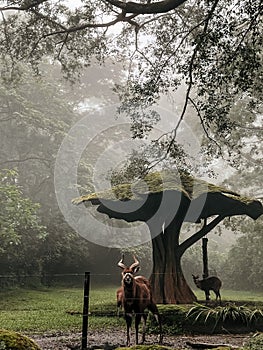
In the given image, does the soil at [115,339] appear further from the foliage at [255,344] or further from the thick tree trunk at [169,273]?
the thick tree trunk at [169,273]

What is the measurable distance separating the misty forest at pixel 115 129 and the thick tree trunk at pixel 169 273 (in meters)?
0.08

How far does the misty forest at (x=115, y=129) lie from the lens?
9.56 m

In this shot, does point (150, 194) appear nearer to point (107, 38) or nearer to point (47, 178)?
point (107, 38)

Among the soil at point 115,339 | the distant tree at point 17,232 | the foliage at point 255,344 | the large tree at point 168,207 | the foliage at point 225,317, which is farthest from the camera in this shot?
the distant tree at point 17,232

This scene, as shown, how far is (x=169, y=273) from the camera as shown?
48.3 ft

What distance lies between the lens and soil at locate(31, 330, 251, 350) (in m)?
8.21

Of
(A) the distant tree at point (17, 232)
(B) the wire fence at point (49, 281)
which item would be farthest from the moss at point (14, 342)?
(B) the wire fence at point (49, 281)

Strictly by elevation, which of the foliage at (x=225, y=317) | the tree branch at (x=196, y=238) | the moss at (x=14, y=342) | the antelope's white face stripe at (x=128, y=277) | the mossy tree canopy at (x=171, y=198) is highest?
the mossy tree canopy at (x=171, y=198)

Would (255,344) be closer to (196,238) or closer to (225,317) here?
(225,317)

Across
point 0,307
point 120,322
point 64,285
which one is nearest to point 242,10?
point 120,322

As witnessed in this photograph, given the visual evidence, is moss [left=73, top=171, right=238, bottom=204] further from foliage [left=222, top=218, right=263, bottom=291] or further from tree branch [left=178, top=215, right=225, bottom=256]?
foliage [left=222, top=218, right=263, bottom=291]

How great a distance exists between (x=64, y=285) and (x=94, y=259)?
339 cm

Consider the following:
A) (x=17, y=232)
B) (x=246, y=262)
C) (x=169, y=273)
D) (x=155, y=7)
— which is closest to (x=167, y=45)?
(x=155, y=7)

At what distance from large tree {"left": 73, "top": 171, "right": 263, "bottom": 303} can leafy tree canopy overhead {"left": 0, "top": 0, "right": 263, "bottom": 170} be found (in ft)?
6.33
